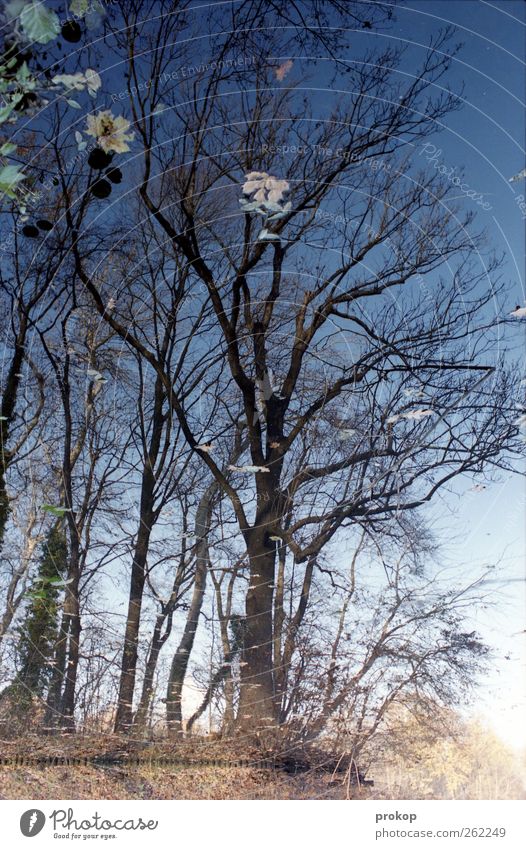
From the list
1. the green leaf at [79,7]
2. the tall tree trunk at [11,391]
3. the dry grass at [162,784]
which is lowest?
the dry grass at [162,784]

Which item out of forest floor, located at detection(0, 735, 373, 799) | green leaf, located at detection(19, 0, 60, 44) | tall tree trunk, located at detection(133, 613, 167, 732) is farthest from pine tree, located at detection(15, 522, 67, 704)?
green leaf, located at detection(19, 0, 60, 44)

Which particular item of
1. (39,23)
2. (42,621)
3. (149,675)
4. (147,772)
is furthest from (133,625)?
(39,23)

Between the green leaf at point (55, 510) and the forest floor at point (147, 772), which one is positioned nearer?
the forest floor at point (147, 772)

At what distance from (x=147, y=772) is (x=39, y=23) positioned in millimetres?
2618

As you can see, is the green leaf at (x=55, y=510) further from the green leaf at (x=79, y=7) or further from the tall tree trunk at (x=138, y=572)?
the green leaf at (x=79, y=7)

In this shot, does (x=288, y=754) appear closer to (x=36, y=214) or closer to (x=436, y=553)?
(x=436, y=553)

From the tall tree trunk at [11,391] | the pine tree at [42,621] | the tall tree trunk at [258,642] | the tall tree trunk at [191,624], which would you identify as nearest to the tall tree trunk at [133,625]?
the tall tree trunk at [191,624]

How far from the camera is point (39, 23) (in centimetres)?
260

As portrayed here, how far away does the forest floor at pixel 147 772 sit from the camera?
2293 millimetres

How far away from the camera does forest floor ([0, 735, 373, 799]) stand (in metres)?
2.29

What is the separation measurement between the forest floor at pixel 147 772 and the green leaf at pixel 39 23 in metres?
2.42

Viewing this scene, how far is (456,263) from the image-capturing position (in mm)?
2674

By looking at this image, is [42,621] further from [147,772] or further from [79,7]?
[79,7]

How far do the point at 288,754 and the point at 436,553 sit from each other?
844mm
